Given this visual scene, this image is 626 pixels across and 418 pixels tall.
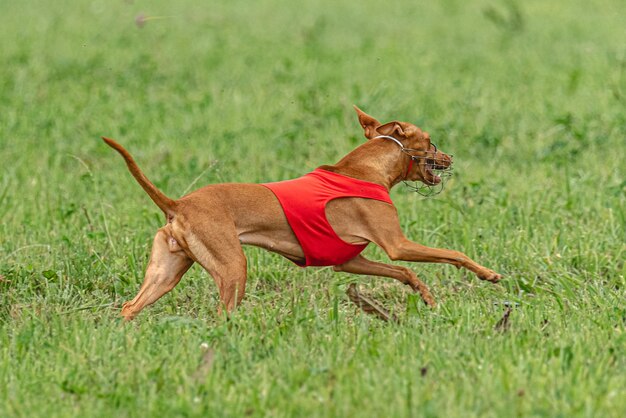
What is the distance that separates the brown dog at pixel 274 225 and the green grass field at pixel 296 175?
7.4 inches

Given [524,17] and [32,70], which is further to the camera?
[524,17]

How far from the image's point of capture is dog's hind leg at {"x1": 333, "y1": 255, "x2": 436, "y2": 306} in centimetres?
520

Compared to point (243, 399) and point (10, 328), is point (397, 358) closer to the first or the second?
point (243, 399)

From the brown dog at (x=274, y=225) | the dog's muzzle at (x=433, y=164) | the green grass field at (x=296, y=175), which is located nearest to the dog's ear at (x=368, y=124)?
the brown dog at (x=274, y=225)

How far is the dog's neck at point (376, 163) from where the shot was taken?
5.13m

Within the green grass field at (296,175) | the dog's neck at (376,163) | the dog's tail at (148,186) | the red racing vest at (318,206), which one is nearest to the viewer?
the green grass field at (296,175)

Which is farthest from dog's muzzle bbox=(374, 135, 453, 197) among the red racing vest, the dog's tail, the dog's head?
the dog's tail

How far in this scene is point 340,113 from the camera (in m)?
9.13

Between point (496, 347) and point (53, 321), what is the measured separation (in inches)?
75.6

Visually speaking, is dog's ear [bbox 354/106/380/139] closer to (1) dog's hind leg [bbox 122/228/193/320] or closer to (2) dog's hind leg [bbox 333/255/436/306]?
(2) dog's hind leg [bbox 333/255/436/306]

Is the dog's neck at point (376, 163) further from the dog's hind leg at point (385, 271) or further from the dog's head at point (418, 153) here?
the dog's hind leg at point (385, 271)

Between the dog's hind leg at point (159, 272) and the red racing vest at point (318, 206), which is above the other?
the red racing vest at point (318, 206)

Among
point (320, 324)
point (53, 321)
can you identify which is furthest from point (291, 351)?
point (53, 321)

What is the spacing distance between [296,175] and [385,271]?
8.19 ft
